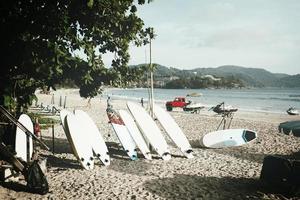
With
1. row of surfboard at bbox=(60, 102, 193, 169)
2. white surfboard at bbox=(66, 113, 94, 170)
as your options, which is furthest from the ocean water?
white surfboard at bbox=(66, 113, 94, 170)

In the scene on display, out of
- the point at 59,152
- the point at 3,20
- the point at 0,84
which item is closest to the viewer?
the point at 3,20

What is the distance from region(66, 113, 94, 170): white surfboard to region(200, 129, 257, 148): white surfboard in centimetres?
663

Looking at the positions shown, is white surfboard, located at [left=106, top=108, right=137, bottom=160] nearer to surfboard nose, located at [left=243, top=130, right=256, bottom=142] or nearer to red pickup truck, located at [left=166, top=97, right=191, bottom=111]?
surfboard nose, located at [left=243, top=130, right=256, bottom=142]

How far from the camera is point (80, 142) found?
500 inches

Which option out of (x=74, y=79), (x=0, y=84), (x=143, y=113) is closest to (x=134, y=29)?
(x=74, y=79)

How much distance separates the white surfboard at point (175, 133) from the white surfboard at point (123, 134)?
5.96 ft

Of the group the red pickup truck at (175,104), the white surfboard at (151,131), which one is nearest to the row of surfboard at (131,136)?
the white surfboard at (151,131)

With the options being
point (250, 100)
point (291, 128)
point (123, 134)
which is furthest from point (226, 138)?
point (250, 100)

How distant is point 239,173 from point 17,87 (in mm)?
8699

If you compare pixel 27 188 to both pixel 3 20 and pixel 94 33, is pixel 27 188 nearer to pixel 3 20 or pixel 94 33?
pixel 3 20

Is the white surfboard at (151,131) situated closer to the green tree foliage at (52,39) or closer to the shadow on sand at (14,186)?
the green tree foliage at (52,39)

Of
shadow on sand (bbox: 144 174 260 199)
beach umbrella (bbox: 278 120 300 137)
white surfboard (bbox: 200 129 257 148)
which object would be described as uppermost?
beach umbrella (bbox: 278 120 300 137)

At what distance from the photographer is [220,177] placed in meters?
11.4

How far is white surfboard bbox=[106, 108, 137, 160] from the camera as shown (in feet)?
45.9
